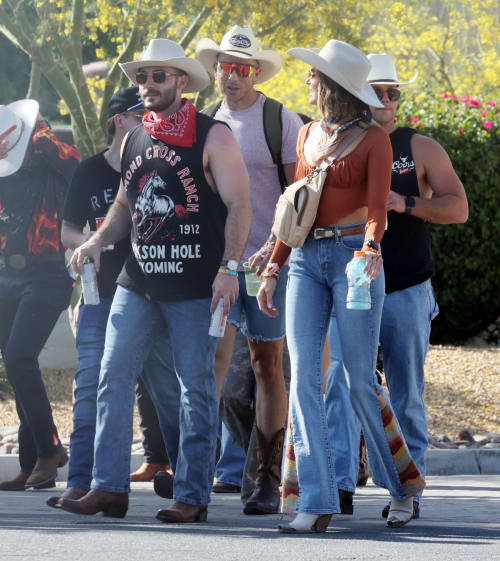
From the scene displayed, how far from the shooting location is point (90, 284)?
5.47 meters

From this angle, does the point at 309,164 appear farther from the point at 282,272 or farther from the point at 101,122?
the point at 101,122

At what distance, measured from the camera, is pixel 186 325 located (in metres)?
5.09

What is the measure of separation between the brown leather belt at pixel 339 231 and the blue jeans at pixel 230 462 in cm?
213

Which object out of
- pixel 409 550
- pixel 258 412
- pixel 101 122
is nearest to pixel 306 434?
pixel 409 550

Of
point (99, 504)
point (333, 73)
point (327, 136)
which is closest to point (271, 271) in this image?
point (327, 136)

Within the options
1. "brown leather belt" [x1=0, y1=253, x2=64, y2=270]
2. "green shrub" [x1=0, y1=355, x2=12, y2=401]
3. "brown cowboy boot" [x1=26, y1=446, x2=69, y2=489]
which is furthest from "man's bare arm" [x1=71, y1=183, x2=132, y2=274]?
"green shrub" [x1=0, y1=355, x2=12, y2=401]

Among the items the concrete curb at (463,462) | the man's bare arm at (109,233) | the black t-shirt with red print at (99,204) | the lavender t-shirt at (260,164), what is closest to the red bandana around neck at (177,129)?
the man's bare arm at (109,233)

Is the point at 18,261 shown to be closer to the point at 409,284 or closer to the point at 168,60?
the point at 168,60

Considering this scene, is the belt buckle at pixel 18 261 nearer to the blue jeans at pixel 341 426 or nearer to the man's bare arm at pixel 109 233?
the man's bare arm at pixel 109 233

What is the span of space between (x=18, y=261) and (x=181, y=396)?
74.1 inches

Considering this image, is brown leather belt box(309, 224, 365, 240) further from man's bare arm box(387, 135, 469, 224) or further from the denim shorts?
the denim shorts

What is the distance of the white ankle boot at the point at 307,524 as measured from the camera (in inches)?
186

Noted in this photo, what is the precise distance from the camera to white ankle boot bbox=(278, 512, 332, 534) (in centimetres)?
471

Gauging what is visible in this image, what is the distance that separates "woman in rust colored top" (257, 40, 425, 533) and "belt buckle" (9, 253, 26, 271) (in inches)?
84.7
